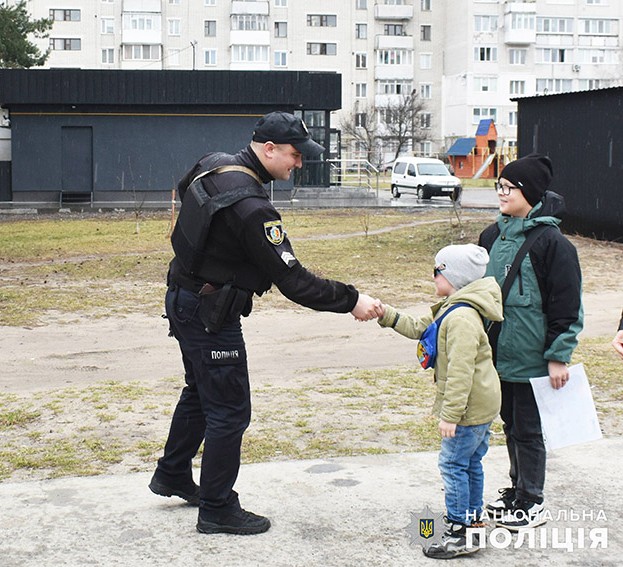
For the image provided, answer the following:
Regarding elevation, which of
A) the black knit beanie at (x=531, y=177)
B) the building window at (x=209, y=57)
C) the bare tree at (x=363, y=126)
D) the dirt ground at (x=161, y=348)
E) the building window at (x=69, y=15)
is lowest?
the dirt ground at (x=161, y=348)

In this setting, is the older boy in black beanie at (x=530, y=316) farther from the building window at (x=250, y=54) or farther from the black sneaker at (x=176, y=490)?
the building window at (x=250, y=54)

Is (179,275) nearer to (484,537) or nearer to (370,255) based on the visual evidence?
(484,537)

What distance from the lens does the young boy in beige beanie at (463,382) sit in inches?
169

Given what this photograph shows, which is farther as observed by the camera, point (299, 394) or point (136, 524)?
point (299, 394)

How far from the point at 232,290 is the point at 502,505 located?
1.58 metres

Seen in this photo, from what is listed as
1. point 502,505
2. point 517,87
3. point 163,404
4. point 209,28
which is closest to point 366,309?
point 502,505

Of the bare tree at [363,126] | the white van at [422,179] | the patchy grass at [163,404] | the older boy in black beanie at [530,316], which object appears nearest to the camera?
the older boy in black beanie at [530,316]

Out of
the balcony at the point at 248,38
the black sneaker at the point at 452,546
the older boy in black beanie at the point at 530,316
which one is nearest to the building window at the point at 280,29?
the balcony at the point at 248,38

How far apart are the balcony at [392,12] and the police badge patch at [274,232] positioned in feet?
282

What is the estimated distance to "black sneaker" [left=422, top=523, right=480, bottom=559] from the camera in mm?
4387

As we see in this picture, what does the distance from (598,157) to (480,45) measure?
67343mm

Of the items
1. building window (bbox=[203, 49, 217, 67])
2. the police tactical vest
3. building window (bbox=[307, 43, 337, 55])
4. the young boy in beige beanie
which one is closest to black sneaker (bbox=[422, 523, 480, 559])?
the young boy in beige beanie

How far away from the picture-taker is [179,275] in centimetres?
467

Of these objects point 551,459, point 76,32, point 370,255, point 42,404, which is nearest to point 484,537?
point 551,459
